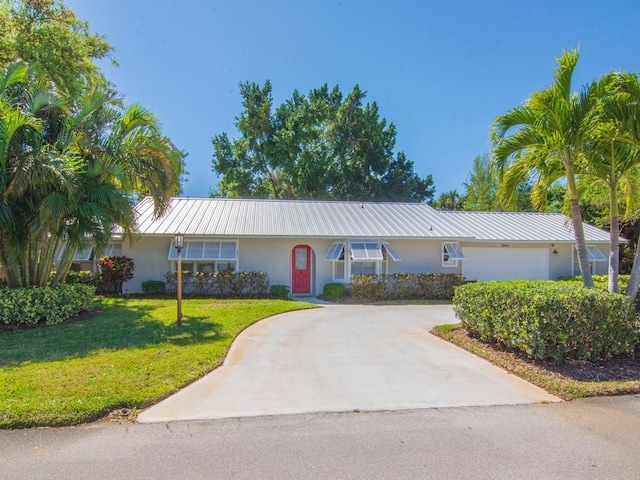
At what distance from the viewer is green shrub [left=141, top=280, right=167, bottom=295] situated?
50.6 ft

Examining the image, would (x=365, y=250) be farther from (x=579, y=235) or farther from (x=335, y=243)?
(x=579, y=235)

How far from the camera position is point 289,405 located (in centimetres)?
479

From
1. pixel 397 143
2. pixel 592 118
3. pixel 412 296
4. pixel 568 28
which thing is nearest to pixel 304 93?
pixel 397 143

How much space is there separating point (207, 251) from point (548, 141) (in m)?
12.5

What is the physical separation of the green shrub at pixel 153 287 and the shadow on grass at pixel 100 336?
193 inches

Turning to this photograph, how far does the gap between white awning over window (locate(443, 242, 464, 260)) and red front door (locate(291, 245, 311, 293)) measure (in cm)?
609

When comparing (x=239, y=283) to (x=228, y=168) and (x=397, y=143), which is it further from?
(x=397, y=143)

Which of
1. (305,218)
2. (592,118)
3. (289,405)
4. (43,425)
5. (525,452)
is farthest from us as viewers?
(305,218)

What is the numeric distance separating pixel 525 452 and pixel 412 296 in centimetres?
1250

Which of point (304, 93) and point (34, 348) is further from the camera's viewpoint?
point (304, 93)

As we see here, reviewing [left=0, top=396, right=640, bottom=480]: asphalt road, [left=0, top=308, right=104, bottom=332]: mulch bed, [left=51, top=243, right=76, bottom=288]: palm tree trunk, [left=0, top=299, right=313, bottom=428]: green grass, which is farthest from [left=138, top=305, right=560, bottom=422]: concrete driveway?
[left=51, top=243, right=76, bottom=288]: palm tree trunk

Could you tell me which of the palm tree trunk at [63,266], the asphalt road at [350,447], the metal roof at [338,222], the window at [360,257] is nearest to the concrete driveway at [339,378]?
the asphalt road at [350,447]

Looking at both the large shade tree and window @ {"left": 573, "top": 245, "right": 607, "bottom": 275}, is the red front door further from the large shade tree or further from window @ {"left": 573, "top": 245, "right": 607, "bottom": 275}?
window @ {"left": 573, "top": 245, "right": 607, "bottom": 275}

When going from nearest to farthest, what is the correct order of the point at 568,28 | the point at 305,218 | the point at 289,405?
1. the point at 289,405
2. the point at 568,28
3. the point at 305,218
